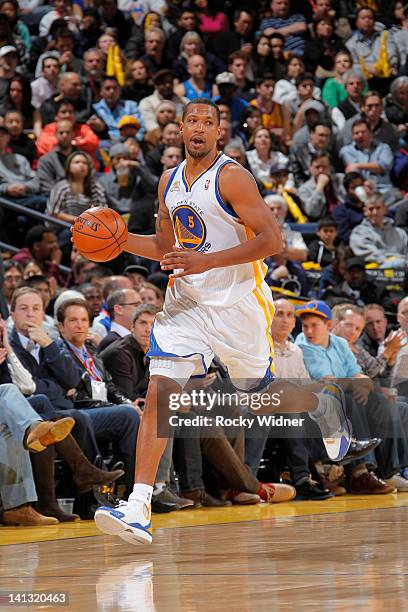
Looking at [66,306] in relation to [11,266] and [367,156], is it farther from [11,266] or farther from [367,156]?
[367,156]

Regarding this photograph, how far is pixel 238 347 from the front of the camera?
553cm

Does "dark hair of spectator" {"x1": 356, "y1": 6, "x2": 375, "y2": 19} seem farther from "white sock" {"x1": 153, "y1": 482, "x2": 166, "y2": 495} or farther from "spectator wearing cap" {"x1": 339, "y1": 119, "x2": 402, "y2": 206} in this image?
"white sock" {"x1": 153, "y1": 482, "x2": 166, "y2": 495}

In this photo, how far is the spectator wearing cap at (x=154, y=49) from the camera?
49.2ft

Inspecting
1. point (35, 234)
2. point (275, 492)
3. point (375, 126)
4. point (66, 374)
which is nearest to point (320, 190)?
point (375, 126)

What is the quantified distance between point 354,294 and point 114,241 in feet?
21.2

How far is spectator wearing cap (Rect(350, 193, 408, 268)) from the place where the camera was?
40.0 ft

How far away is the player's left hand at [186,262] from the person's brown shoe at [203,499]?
2780mm

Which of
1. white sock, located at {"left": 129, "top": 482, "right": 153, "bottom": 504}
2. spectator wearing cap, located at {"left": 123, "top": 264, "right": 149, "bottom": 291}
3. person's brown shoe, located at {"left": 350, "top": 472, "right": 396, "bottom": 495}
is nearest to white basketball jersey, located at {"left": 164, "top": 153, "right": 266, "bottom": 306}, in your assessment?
white sock, located at {"left": 129, "top": 482, "right": 153, "bottom": 504}

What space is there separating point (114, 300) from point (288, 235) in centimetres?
407

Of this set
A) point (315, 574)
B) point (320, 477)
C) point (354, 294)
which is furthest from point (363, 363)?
point (315, 574)

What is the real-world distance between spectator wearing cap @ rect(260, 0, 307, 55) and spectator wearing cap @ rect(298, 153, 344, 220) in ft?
11.3

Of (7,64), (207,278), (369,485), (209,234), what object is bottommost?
(369,485)

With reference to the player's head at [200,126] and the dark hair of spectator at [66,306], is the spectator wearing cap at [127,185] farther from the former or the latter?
the player's head at [200,126]

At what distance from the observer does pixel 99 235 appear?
17.7ft
